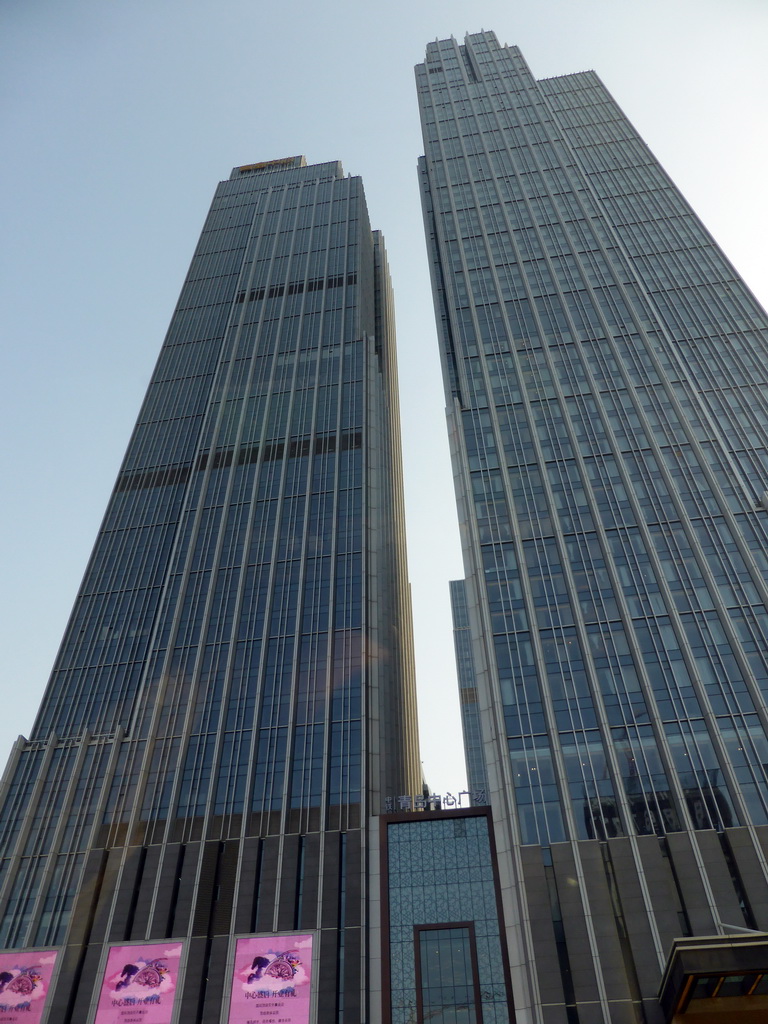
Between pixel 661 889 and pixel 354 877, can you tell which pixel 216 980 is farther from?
pixel 661 889

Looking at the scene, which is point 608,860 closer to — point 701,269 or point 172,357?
point 701,269

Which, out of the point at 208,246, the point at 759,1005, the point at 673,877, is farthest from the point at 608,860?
the point at 208,246

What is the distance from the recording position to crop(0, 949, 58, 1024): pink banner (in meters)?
67.8

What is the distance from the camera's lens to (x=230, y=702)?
88.2 meters

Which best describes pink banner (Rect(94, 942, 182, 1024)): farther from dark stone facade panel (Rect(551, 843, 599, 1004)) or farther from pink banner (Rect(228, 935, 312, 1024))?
dark stone facade panel (Rect(551, 843, 599, 1004))

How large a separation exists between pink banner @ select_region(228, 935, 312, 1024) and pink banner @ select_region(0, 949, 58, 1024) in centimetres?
1800

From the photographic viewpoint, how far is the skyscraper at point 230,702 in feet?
227

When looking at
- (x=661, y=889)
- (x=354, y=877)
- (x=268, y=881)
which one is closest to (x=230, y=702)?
(x=268, y=881)

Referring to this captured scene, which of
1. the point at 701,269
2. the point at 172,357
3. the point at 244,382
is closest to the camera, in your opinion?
the point at 701,269

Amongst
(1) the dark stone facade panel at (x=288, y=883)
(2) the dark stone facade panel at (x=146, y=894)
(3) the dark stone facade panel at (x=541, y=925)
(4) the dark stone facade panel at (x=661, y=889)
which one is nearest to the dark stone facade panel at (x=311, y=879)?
(1) the dark stone facade panel at (x=288, y=883)

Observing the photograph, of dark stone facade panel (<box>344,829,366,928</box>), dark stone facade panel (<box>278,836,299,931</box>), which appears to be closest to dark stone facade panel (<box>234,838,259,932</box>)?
dark stone facade panel (<box>278,836,299,931</box>)

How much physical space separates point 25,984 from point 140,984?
11398 millimetres

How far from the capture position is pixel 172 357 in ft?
468

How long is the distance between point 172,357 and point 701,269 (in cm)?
9299
